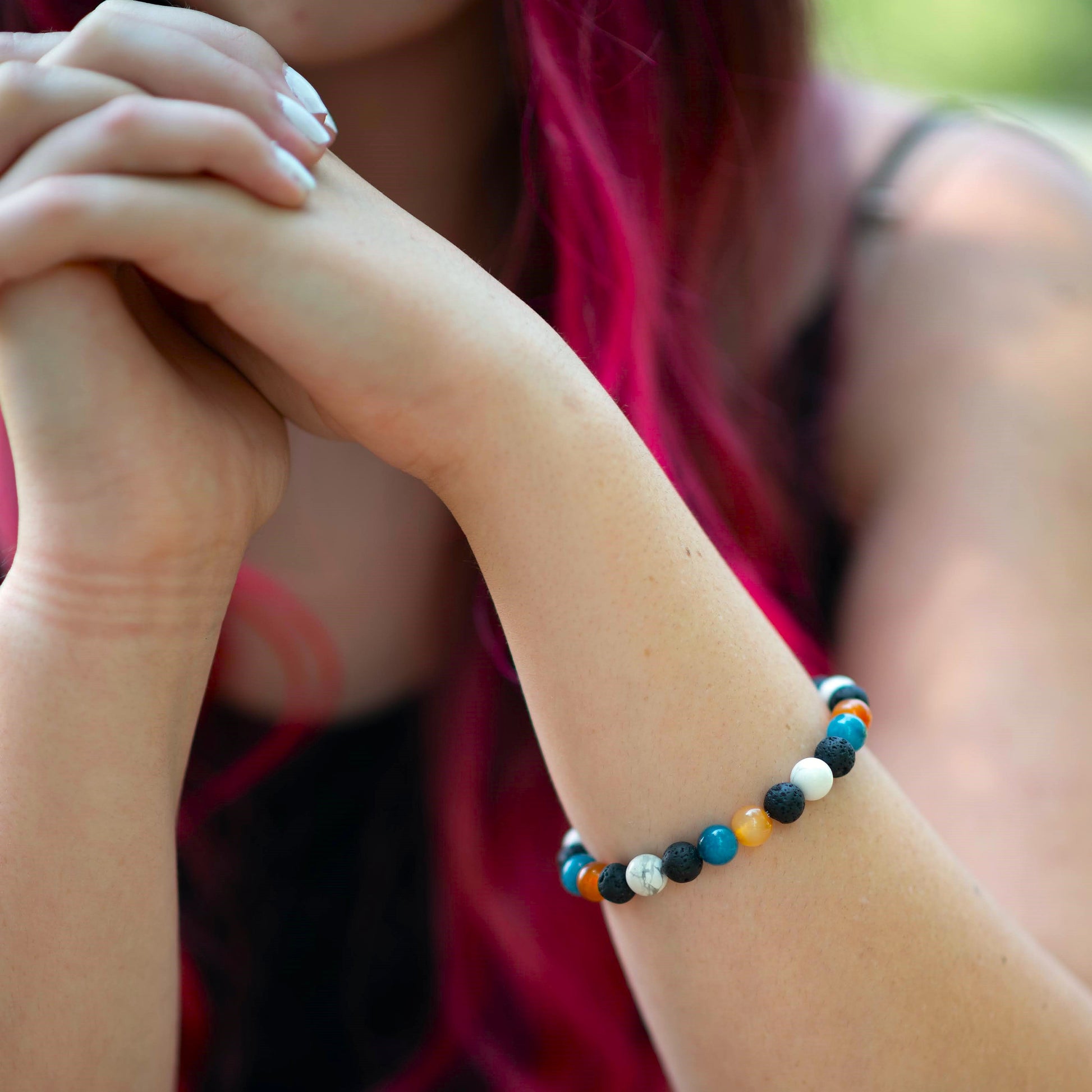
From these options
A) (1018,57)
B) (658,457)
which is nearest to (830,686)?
(658,457)

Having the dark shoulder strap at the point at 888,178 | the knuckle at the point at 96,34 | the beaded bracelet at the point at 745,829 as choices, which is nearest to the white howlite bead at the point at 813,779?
the beaded bracelet at the point at 745,829

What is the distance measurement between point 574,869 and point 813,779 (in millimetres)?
167

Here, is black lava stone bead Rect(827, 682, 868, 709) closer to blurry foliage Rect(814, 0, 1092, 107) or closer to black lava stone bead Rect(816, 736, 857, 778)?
black lava stone bead Rect(816, 736, 857, 778)

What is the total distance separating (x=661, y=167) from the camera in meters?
0.89

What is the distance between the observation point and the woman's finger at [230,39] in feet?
1.73

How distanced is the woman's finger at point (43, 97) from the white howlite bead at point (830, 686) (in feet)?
1.67

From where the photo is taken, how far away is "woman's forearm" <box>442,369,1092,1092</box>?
0.59 m

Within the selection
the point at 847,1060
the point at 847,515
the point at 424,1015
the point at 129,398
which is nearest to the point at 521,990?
the point at 424,1015

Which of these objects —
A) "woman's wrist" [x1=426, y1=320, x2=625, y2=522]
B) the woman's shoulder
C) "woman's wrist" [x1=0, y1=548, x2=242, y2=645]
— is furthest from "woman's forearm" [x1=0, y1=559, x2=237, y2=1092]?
the woman's shoulder

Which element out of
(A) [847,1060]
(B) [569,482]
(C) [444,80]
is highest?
(C) [444,80]

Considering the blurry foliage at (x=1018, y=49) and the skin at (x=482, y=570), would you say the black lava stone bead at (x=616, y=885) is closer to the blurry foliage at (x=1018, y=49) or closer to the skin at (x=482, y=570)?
the skin at (x=482, y=570)

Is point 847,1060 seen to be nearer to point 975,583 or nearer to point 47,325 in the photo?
point 975,583

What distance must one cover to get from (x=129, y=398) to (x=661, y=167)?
1.76 feet

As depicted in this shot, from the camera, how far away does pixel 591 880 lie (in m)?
0.64
